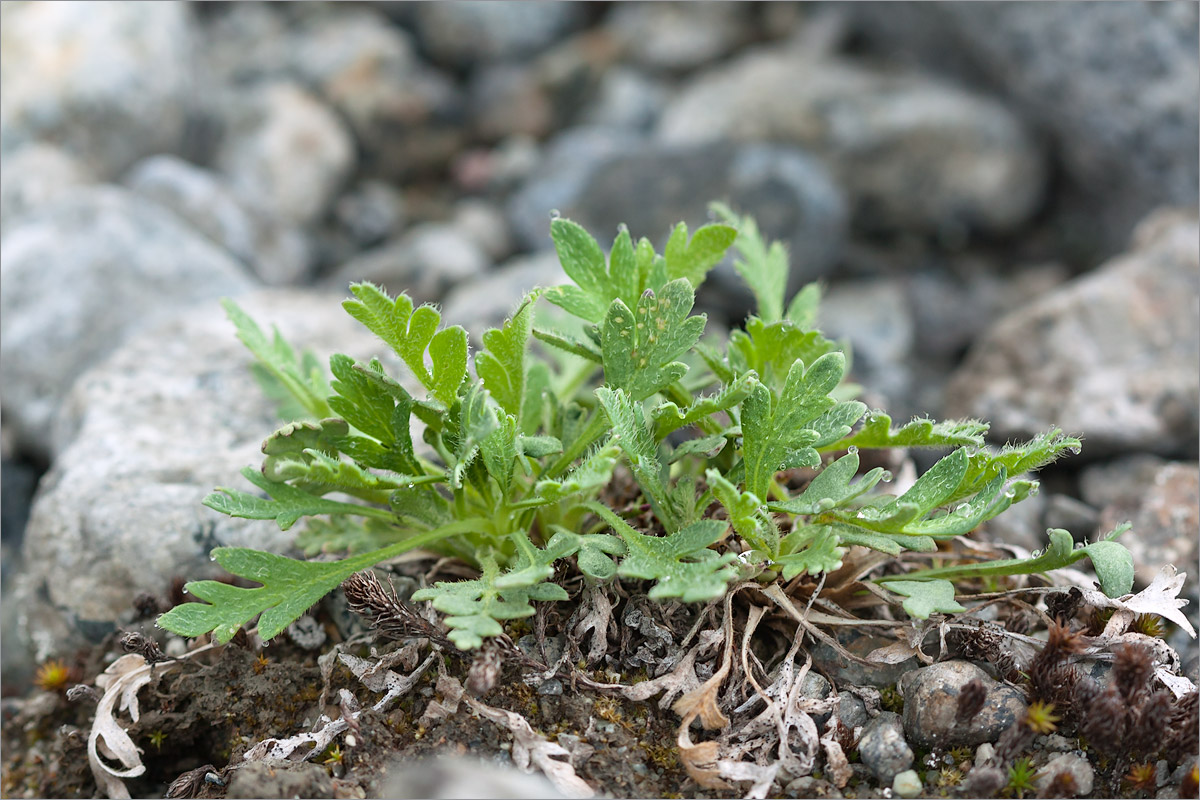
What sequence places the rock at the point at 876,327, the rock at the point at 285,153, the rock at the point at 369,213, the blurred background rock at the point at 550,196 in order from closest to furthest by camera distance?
the blurred background rock at the point at 550,196
the rock at the point at 876,327
the rock at the point at 285,153
the rock at the point at 369,213

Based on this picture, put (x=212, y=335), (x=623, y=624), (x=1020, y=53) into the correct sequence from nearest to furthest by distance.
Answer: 1. (x=623, y=624)
2. (x=212, y=335)
3. (x=1020, y=53)

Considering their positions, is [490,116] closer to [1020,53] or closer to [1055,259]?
[1020,53]

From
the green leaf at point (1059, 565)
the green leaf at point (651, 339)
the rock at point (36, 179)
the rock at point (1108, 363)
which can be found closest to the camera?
the green leaf at point (1059, 565)

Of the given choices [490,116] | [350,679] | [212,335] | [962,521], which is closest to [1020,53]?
[490,116]

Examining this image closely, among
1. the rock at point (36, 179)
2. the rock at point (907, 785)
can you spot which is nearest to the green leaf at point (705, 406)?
the rock at point (907, 785)

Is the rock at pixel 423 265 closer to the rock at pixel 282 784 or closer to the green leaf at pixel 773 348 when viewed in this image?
the green leaf at pixel 773 348

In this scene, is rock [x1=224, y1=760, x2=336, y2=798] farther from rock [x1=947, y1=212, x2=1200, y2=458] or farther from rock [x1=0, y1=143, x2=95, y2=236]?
rock [x1=0, y1=143, x2=95, y2=236]
